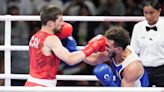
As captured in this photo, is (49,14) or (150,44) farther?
(150,44)

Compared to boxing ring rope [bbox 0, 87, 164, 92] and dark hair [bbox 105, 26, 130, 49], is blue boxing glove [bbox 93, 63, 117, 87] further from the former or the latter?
boxing ring rope [bbox 0, 87, 164, 92]

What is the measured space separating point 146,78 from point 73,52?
2.02ft

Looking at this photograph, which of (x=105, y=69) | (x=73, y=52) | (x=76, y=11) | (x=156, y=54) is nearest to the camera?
(x=105, y=69)

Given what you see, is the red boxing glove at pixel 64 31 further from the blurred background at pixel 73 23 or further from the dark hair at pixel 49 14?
the blurred background at pixel 73 23

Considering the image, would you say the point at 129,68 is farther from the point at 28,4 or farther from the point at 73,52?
the point at 28,4

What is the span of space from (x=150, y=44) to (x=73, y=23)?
2.11 metres

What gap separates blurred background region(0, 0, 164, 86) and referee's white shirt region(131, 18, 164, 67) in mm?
1574

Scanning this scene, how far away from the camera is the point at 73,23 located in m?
6.54

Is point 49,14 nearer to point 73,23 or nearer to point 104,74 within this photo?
point 104,74

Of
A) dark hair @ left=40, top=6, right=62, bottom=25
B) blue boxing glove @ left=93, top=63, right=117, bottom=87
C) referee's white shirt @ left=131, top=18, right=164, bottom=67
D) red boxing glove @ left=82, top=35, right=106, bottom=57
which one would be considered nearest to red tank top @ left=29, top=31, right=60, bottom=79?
dark hair @ left=40, top=6, right=62, bottom=25

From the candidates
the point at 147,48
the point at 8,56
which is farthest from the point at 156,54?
the point at 8,56

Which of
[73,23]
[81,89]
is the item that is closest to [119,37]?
[81,89]

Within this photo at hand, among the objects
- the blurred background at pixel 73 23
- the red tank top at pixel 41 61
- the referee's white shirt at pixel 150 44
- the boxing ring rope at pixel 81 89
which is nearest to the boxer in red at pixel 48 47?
the red tank top at pixel 41 61

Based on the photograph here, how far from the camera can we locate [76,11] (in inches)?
263
